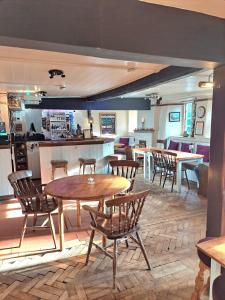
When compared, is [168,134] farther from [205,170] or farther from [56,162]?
[56,162]

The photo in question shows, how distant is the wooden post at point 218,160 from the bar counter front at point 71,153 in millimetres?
3436

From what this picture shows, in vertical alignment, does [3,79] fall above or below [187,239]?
above

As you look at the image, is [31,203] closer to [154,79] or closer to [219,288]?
[219,288]

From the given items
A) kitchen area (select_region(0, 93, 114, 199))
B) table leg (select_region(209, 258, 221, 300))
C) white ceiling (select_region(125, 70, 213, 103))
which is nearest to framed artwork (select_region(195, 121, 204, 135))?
white ceiling (select_region(125, 70, 213, 103))

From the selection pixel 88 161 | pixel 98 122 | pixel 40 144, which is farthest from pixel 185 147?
pixel 98 122

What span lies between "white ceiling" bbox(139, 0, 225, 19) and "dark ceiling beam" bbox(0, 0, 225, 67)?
4cm

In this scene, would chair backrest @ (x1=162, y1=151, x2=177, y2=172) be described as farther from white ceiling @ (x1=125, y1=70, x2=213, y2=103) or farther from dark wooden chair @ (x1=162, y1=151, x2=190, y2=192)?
white ceiling @ (x1=125, y1=70, x2=213, y2=103)

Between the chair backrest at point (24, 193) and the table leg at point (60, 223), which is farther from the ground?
the chair backrest at point (24, 193)

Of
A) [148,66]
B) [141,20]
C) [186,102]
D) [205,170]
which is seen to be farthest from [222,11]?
[186,102]

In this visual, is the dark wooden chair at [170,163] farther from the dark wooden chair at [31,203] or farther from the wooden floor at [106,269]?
the dark wooden chair at [31,203]

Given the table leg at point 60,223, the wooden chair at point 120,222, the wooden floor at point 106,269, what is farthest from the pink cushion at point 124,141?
the wooden chair at point 120,222

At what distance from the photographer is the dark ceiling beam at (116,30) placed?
1.25m

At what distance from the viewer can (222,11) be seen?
Result: 1.63 meters

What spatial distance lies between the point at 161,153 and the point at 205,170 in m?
1.04
